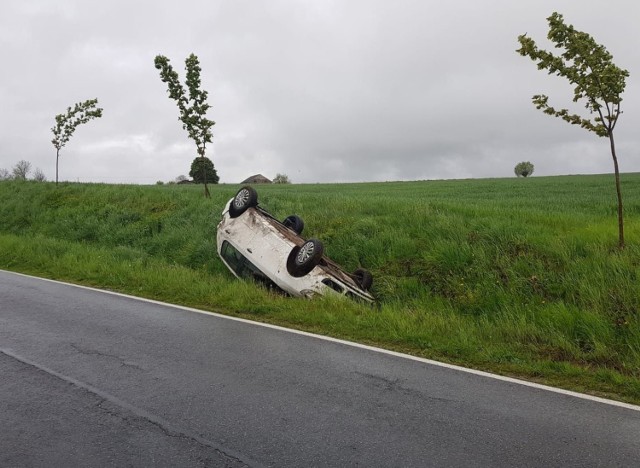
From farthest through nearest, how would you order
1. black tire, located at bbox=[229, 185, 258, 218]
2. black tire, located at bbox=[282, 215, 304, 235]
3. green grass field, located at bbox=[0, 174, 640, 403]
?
black tire, located at bbox=[282, 215, 304, 235] < black tire, located at bbox=[229, 185, 258, 218] < green grass field, located at bbox=[0, 174, 640, 403]

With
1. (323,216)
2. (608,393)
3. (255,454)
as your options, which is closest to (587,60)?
(608,393)

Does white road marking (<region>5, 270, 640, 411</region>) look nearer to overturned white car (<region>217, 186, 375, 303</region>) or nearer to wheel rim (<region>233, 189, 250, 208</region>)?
overturned white car (<region>217, 186, 375, 303</region>)

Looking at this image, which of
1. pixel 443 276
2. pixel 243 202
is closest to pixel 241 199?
pixel 243 202

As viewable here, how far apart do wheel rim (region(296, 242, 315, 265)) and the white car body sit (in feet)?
0.87

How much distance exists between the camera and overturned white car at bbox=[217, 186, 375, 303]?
8750 millimetres

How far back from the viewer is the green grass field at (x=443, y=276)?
6.31 metres

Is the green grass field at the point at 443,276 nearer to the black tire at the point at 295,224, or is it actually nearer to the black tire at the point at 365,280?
the black tire at the point at 365,280

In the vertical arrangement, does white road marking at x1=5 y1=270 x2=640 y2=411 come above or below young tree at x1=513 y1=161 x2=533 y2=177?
below

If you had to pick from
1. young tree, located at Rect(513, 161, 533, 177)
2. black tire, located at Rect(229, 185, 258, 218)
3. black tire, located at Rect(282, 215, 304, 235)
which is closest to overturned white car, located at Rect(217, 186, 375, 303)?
black tire, located at Rect(229, 185, 258, 218)

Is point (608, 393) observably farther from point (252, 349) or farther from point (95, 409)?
point (95, 409)

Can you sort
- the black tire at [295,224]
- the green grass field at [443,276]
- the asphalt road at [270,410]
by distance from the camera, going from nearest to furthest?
the asphalt road at [270,410], the green grass field at [443,276], the black tire at [295,224]

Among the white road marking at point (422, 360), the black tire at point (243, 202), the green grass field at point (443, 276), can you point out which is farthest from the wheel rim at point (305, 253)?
the black tire at point (243, 202)

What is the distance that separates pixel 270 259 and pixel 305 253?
0.87 meters

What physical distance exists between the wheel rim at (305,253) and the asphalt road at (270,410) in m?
2.29
